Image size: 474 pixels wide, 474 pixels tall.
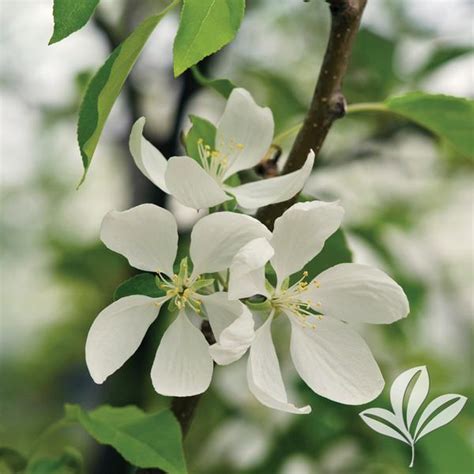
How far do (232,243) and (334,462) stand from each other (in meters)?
0.54

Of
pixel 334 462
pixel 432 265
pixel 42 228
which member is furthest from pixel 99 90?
pixel 42 228

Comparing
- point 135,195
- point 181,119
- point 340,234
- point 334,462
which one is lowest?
point 334,462

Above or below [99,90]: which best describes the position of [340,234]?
below

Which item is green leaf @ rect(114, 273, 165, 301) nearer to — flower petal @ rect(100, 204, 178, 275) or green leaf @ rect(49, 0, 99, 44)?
flower petal @ rect(100, 204, 178, 275)

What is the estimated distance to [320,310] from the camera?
41 centimetres

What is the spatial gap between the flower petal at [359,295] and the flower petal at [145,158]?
0.30ft

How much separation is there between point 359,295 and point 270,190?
0.23ft

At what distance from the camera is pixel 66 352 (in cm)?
153

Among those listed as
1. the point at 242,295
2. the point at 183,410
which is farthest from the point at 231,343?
the point at 183,410

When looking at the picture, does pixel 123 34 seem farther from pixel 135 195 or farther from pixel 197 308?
pixel 197 308

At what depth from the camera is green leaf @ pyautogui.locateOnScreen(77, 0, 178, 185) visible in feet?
1.22

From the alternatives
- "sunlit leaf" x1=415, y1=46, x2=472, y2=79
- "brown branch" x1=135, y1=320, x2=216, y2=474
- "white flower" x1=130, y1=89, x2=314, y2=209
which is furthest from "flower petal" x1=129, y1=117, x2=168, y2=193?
"sunlit leaf" x1=415, y1=46, x2=472, y2=79

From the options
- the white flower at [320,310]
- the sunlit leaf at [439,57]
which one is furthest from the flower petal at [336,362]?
the sunlit leaf at [439,57]

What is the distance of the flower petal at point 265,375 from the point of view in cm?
35
